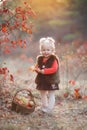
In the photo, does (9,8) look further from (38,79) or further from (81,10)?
(81,10)

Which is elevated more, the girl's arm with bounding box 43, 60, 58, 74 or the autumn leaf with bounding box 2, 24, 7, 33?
the autumn leaf with bounding box 2, 24, 7, 33

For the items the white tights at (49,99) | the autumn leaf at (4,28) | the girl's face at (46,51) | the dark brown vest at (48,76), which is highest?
the autumn leaf at (4,28)

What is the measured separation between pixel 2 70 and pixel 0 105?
742 millimetres

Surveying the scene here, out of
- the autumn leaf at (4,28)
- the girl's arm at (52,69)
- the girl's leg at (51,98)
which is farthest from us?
the girl's leg at (51,98)

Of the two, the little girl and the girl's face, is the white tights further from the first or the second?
the girl's face

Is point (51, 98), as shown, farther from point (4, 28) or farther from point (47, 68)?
point (4, 28)

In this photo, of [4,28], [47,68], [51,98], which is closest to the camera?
[4,28]

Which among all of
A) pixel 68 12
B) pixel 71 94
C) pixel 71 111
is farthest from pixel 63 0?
pixel 71 111

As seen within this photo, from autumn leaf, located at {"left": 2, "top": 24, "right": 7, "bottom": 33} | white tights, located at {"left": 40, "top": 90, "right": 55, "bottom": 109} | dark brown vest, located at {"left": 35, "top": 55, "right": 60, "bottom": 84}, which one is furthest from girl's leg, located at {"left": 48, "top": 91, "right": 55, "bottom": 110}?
autumn leaf, located at {"left": 2, "top": 24, "right": 7, "bottom": 33}

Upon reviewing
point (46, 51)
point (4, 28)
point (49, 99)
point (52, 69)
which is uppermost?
point (4, 28)

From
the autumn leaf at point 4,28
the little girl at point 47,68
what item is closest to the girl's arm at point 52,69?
the little girl at point 47,68

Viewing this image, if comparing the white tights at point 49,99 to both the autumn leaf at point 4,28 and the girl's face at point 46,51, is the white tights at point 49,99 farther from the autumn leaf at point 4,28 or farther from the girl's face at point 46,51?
the autumn leaf at point 4,28

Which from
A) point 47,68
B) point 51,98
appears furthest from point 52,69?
point 51,98

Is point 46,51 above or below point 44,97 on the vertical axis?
above
